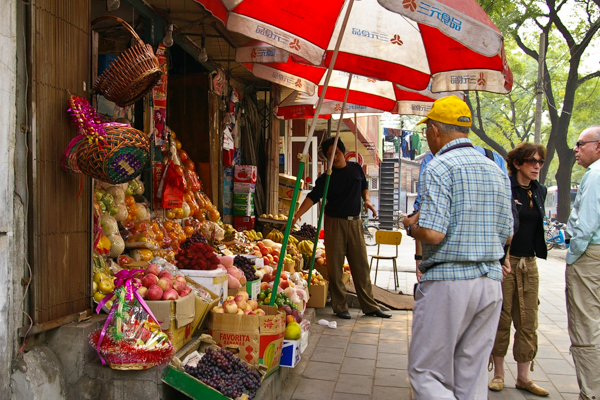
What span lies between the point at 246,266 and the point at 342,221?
171 centimetres

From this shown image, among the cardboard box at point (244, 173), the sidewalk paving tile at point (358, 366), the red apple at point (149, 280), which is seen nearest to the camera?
the red apple at point (149, 280)

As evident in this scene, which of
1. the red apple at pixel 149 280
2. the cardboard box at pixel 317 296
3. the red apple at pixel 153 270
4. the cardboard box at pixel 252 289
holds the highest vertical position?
the red apple at pixel 153 270

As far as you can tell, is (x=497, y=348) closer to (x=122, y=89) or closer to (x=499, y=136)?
(x=122, y=89)

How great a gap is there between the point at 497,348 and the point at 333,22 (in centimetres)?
324

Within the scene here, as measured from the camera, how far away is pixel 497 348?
4457 millimetres

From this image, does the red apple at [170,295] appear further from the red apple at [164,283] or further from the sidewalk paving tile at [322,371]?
the sidewalk paving tile at [322,371]

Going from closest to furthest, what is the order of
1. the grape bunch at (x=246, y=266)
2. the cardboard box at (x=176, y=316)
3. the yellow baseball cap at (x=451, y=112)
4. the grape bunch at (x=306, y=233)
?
the yellow baseball cap at (x=451, y=112)
the cardboard box at (x=176, y=316)
the grape bunch at (x=246, y=266)
the grape bunch at (x=306, y=233)

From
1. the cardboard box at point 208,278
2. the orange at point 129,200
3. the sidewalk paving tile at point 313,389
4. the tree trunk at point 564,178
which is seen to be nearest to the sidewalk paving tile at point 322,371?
the sidewalk paving tile at point 313,389

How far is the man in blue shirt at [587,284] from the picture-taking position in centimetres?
388

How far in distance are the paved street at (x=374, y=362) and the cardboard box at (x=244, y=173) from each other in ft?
8.94

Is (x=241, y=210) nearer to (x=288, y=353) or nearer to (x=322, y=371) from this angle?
(x=322, y=371)

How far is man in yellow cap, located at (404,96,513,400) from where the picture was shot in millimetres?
2844

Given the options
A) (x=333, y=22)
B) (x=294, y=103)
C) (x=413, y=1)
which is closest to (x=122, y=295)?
(x=413, y=1)

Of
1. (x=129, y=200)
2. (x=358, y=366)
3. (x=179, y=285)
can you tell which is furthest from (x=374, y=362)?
(x=129, y=200)
